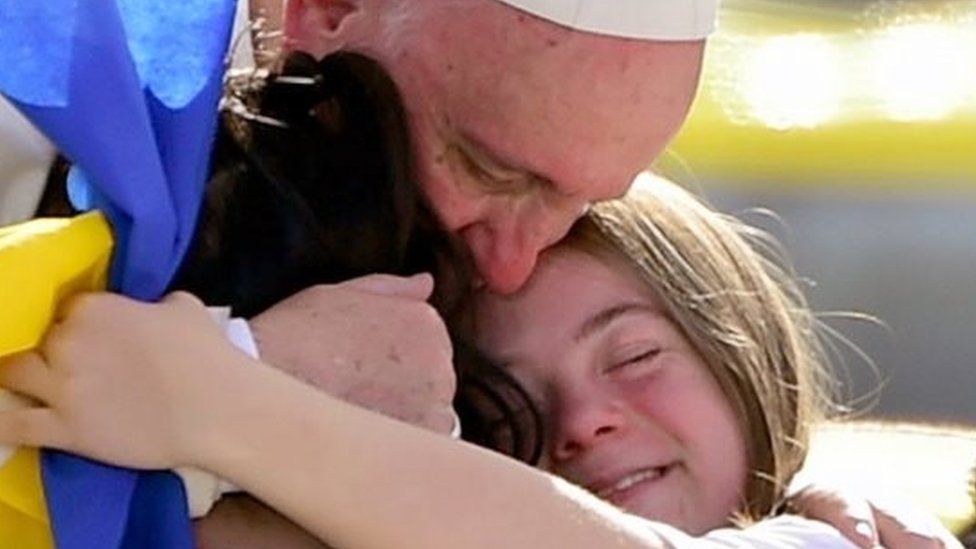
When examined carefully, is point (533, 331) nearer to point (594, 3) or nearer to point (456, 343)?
point (456, 343)

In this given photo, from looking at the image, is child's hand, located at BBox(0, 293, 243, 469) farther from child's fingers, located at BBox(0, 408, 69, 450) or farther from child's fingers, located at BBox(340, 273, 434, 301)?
child's fingers, located at BBox(340, 273, 434, 301)

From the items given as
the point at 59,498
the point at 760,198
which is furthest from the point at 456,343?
the point at 760,198

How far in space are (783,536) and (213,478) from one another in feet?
1.02

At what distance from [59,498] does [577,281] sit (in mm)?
365

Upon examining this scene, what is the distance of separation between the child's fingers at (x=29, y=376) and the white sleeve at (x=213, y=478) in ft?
0.21

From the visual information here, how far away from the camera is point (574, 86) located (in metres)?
1.02

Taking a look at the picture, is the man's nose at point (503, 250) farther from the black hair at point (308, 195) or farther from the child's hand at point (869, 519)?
the child's hand at point (869, 519)

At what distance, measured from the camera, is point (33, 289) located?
848 mm

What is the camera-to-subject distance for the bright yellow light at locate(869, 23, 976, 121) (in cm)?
229

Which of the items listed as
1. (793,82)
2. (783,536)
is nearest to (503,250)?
(783,536)

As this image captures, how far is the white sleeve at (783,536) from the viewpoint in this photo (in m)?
1.05

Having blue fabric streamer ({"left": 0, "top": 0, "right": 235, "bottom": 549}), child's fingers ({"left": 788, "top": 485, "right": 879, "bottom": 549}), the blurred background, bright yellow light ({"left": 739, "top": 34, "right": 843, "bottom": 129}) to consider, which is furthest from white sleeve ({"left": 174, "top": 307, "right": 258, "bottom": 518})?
bright yellow light ({"left": 739, "top": 34, "right": 843, "bottom": 129})

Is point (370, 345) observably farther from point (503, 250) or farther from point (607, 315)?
point (607, 315)

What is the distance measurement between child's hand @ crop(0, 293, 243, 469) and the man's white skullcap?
0.25 m
